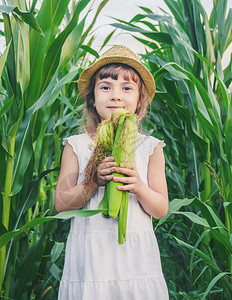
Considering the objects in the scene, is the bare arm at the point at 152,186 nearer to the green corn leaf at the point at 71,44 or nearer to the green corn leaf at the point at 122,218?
the green corn leaf at the point at 122,218

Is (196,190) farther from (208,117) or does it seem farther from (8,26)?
(8,26)

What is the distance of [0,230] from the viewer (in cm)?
103

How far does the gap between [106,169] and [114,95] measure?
26 cm

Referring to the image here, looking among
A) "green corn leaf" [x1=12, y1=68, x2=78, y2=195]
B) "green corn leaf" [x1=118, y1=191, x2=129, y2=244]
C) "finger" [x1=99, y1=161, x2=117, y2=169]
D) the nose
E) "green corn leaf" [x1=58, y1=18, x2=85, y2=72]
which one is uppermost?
"green corn leaf" [x1=58, y1=18, x2=85, y2=72]

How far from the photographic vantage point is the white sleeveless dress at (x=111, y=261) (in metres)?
0.95

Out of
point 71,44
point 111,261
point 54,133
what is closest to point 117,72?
point 71,44

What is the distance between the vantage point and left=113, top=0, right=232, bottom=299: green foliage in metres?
1.28

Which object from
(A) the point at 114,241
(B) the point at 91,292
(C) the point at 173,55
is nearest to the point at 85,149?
(A) the point at 114,241

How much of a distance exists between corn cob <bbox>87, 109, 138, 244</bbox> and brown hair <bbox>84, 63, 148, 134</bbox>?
0.24 m

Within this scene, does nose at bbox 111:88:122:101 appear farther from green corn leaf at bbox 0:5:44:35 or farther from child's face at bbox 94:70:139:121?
green corn leaf at bbox 0:5:44:35

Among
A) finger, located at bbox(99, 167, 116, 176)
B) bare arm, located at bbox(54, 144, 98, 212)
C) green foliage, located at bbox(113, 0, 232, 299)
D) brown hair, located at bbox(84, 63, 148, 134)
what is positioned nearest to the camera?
finger, located at bbox(99, 167, 116, 176)

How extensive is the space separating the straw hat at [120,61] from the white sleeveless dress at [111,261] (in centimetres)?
32

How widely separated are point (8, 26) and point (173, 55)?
37.0 inches

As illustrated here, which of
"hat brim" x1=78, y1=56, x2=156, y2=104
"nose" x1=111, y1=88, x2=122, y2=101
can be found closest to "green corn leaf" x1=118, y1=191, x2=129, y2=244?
"nose" x1=111, y1=88, x2=122, y2=101
